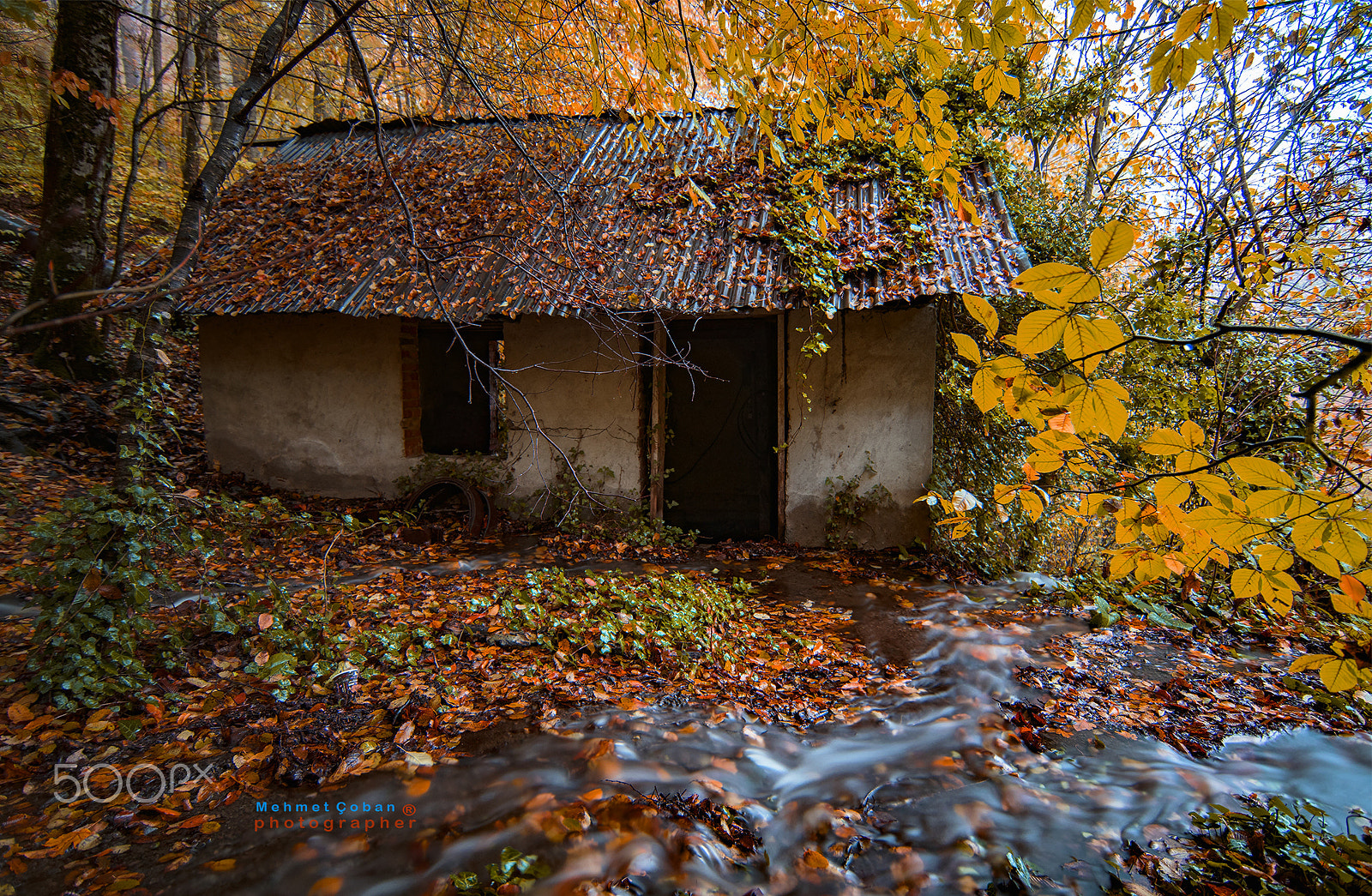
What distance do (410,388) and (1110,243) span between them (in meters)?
7.53

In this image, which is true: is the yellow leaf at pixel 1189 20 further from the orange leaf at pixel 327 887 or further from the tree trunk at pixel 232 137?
the tree trunk at pixel 232 137

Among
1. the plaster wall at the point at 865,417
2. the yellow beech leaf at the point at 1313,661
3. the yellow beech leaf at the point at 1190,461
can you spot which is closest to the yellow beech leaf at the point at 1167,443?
the yellow beech leaf at the point at 1190,461

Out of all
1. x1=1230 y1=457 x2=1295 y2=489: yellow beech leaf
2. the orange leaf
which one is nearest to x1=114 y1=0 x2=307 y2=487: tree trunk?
the orange leaf

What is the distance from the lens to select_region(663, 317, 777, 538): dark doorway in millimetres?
6875

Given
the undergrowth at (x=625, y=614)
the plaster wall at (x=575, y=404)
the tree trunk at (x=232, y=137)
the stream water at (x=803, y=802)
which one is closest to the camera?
the stream water at (x=803, y=802)

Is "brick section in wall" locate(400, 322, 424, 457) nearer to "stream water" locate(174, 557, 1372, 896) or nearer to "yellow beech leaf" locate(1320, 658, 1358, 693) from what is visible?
"stream water" locate(174, 557, 1372, 896)

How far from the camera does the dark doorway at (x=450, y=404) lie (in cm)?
763

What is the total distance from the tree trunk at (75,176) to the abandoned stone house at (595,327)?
119 cm

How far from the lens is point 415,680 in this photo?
3.60 metres

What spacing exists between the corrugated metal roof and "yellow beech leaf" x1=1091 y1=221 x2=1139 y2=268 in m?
4.08

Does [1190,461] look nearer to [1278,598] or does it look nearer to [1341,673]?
[1278,598]

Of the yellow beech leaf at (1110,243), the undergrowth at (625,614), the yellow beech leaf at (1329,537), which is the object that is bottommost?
the undergrowth at (625,614)

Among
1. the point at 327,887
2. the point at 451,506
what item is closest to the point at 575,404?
the point at 451,506

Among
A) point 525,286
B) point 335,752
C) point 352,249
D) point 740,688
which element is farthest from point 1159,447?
point 352,249
